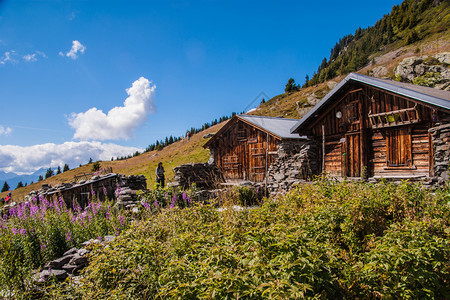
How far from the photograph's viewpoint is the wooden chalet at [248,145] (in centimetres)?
1972

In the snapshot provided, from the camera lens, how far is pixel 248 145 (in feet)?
70.7

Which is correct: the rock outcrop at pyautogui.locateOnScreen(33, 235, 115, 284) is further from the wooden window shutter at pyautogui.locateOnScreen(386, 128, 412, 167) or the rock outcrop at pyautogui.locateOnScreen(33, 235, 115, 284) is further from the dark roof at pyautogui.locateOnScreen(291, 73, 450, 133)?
the wooden window shutter at pyautogui.locateOnScreen(386, 128, 412, 167)

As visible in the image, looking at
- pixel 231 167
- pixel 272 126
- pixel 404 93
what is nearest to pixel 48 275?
pixel 404 93

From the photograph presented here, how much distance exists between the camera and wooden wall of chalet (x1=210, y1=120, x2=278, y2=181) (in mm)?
20312

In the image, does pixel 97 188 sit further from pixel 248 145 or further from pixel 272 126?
pixel 272 126

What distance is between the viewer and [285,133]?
1942 centimetres

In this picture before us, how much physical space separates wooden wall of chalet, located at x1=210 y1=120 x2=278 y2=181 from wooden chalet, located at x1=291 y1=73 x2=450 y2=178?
449cm

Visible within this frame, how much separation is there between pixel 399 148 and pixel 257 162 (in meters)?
10.6

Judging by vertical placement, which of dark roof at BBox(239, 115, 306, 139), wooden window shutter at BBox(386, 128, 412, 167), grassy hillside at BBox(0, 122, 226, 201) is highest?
dark roof at BBox(239, 115, 306, 139)

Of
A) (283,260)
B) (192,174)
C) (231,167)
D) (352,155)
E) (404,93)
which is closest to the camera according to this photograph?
(283,260)

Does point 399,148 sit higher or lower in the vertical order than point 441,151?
higher

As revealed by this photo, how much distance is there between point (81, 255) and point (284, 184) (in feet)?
35.6

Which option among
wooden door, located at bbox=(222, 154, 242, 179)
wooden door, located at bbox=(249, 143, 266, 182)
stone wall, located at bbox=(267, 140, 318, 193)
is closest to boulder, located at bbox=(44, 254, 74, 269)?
stone wall, located at bbox=(267, 140, 318, 193)

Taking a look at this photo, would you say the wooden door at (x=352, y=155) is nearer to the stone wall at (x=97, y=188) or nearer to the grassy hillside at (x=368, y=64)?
the stone wall at (x=97, y=188)
